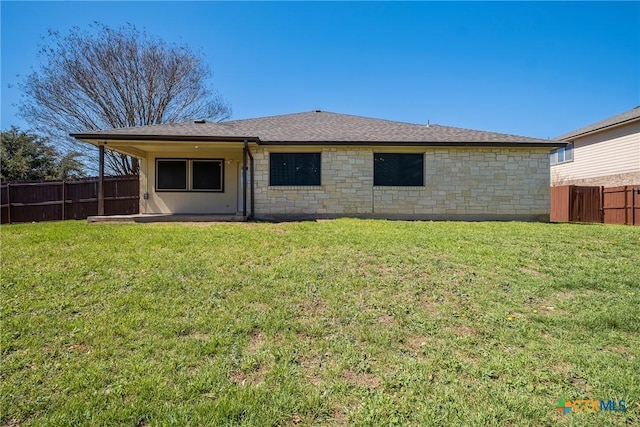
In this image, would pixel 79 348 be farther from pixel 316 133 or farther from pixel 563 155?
pixel 563 155

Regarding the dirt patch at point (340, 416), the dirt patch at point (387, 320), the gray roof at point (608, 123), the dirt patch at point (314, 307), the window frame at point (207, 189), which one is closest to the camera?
the dirt patch at point (340, 416)

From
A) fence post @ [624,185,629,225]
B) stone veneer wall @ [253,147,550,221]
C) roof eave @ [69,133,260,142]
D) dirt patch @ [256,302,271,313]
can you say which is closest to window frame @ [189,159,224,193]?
stone veneer wall @ [253,147,550,221]

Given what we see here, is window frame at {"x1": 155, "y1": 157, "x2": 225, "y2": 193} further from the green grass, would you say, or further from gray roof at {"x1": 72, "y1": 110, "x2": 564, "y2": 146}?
the green grass

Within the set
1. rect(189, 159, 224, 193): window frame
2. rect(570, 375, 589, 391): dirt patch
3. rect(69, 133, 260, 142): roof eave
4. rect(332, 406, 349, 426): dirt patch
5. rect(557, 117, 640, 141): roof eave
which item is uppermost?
rect(557, 117, 640, 141): roof eave

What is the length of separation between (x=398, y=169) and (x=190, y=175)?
8.04 meters

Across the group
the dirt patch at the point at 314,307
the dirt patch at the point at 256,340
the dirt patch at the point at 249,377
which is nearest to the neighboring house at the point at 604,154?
the dirt patch at the point at 314,307

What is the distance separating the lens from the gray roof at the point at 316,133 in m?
10.5

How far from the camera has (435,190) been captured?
12.0m

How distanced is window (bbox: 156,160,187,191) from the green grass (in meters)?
7.15

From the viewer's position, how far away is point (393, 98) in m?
16.7

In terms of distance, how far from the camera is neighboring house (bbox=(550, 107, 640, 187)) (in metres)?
16.5

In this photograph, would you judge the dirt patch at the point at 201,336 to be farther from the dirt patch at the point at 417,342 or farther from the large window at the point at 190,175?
the large window at the point at 190,175

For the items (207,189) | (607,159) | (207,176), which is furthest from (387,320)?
(607,159)

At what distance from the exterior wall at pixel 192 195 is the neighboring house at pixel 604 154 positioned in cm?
1807
